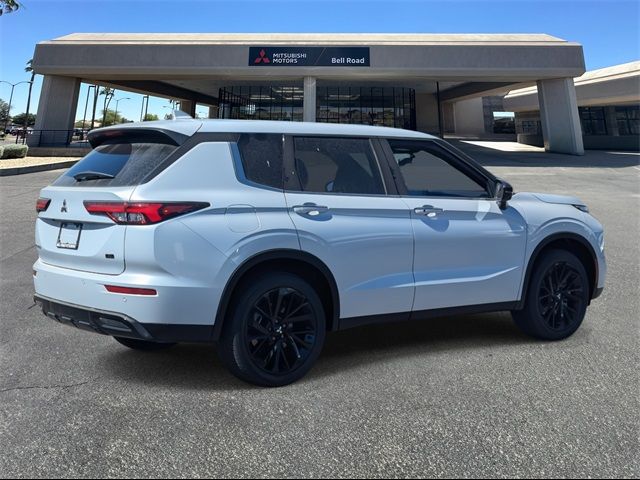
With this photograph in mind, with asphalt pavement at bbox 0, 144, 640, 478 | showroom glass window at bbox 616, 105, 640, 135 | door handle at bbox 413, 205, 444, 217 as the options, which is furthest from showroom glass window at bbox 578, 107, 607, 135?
door handle at bbox 413, 205, 444, 217

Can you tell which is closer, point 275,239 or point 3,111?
point 275,239

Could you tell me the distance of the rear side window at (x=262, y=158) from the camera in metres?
3.14

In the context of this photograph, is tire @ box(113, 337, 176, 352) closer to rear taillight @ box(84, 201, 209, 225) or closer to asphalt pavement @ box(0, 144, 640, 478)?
asphalt pavement @ box(0, 144, 640, 478)

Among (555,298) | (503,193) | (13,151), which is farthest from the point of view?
(13,151)

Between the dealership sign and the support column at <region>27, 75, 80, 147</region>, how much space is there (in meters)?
12.0

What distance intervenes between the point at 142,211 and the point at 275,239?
84 centimetres

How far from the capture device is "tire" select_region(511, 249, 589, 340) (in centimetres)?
397

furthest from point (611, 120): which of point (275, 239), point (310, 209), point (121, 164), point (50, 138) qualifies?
point (121, 164)

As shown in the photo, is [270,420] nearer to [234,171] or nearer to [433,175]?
[234,171]

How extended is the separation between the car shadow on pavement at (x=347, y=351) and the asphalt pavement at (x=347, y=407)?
0.06ft

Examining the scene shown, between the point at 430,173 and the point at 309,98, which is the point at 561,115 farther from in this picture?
the point at 430,173

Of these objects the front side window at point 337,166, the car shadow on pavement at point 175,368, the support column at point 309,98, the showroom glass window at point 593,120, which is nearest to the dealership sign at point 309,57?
the support column at point 309,98

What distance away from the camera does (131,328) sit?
2814 millimetres

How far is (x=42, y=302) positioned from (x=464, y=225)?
318cm
